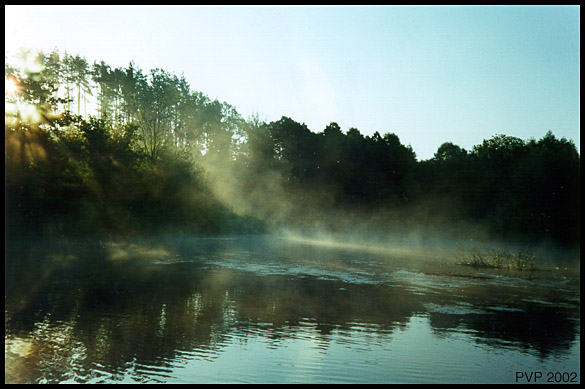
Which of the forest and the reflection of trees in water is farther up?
the forest

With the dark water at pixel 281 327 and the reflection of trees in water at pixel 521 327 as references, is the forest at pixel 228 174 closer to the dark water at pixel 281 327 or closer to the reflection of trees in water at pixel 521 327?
the dark water at pixel 281 327

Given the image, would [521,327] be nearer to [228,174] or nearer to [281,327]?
[281,327]

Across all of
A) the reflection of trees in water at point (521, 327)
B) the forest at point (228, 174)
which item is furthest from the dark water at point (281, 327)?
the forest at point (228, 174)

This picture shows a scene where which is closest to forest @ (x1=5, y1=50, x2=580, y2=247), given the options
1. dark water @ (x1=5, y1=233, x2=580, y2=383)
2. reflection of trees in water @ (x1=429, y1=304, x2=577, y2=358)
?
dark water @ (x1=5, y1=233, x2=580, y2=383)

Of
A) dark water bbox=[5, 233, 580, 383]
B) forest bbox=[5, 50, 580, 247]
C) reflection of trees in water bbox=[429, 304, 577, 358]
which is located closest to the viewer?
dark water bbox=[5, 233, 580, 383]

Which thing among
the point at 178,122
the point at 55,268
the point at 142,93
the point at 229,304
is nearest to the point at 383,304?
the point at 229,304

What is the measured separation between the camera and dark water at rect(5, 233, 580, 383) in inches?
436

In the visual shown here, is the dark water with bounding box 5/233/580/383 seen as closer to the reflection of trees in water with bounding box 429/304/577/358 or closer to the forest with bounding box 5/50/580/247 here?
the reflection of trees in water with bounding box 429/304/577/358

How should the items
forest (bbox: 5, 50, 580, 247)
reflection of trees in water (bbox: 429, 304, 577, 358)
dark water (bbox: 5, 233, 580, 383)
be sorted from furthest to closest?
forest (bbox: 5, 50, 580, 247)
reflection of trees in water (bbox: 429, 304, 577, 358)
dark water (bbox: 5, 233, 580, 383)

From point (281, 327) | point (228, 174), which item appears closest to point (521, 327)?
point (281, 327)

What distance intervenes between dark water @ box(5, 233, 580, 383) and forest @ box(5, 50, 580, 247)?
22.7 meters

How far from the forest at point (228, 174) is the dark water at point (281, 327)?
2275 cm

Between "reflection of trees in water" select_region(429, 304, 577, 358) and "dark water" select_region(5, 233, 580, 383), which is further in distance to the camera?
"reflection of trees in water" select_region(429, 304, 577, 358)

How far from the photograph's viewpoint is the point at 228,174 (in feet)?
360
